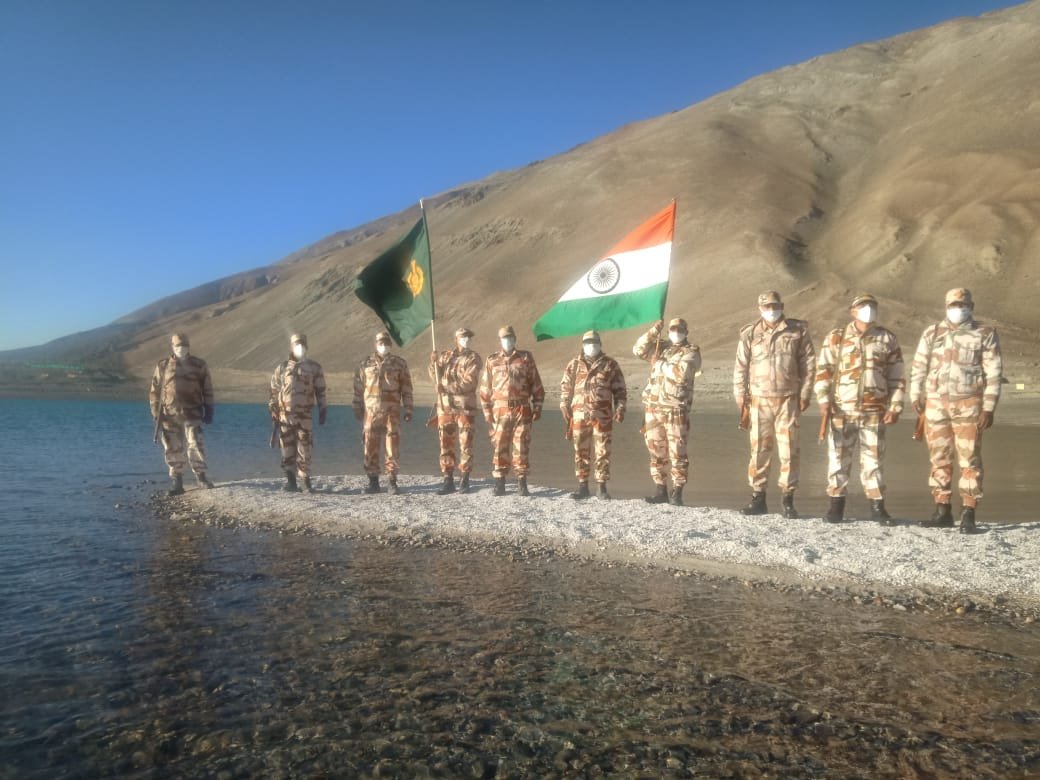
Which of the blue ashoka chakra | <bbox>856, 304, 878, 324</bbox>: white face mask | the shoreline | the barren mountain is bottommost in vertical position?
the shoreline

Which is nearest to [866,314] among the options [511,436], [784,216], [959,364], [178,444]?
[959,364]

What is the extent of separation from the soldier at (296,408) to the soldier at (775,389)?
5.29 metres

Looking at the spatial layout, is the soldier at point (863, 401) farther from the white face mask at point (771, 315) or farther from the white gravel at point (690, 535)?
the white face mask at point (771, 315)

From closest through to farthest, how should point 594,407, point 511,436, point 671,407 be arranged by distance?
point 671,407 < point 594,407 < point 511,436

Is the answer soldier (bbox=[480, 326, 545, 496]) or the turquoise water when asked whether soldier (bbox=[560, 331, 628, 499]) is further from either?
the turquoise water

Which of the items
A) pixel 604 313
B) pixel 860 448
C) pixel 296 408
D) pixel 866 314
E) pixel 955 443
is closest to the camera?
pixel 955 443

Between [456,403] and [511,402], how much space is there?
0.78m

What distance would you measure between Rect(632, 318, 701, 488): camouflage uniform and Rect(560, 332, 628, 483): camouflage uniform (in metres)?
0.42

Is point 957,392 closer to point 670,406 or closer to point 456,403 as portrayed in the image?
point 670,406

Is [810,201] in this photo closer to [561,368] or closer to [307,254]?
[561,368]

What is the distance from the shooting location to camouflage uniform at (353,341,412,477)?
9.93 meters

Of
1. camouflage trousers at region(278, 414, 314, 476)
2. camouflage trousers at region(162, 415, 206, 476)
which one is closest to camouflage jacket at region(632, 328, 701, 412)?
camouflage trousers at region(278, 414, 314, 476)

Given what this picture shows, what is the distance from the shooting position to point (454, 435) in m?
10.2

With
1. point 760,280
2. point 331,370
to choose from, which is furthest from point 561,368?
point 331,370
